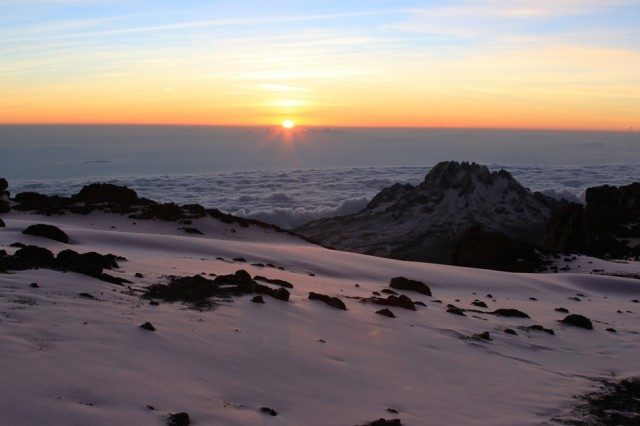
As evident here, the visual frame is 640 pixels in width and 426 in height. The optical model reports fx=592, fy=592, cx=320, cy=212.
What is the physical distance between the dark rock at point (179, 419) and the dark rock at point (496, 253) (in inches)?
1298

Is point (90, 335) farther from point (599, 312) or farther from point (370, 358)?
point (599, 312)

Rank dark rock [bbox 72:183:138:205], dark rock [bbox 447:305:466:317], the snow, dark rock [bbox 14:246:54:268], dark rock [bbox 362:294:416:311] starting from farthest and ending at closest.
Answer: dark rock [bbox 72:183:138:205]
dark rock [bbox 447:305:466:317]
dark rock [bbox 362:294:416:311]
dark rock [bbox 14:246:54:268]
the snow

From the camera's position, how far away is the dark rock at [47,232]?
18.7 meters

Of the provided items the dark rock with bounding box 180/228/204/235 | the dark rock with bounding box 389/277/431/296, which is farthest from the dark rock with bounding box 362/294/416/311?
the dark rock with bounding box 180/228/204/235

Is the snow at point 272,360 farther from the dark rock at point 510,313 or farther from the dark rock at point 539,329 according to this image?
the dark rock at point 510,313

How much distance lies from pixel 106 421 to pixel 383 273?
676 inches

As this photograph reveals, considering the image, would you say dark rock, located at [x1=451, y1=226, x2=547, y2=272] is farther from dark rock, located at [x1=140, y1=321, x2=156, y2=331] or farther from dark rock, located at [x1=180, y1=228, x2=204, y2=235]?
dark rock, located at [x1=140, y1=321, x2=156, y2=331]

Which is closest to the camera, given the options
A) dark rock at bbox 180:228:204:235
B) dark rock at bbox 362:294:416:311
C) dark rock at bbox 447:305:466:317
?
dark rock at bbox 362:294:416:311

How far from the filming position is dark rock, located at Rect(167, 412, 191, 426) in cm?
604

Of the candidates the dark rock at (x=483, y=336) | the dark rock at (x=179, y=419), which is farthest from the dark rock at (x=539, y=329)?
the dark rock at (x=179, y=419)

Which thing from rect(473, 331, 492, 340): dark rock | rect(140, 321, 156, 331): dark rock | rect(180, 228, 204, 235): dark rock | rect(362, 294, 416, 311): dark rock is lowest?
rect(180, 228, 204, 235): dark rock

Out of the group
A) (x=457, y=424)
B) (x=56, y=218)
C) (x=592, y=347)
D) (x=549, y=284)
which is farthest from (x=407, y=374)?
(x=56, y=218)

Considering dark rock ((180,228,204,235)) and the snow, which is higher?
the snow

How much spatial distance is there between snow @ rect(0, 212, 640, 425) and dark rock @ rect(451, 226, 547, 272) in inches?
850
